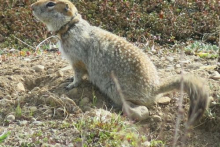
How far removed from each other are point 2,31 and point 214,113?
21.2ft

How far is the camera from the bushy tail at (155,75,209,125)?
200 inches

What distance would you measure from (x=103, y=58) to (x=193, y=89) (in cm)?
138

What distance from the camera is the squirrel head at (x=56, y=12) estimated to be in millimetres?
6223

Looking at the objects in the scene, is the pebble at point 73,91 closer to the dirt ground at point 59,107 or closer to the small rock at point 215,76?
the dirt ground at point 59,107

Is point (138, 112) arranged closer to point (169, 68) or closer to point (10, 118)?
point (169, 68)

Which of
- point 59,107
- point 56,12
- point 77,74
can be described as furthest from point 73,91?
point 56,12

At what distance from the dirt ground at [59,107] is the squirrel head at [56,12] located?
0.80m

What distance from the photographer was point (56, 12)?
6.25 metres

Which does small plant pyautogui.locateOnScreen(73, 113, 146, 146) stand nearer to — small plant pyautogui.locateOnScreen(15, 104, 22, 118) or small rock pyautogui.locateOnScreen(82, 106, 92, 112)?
small rock pyautogui.locateOnScreen(82, 106, 92, 112)

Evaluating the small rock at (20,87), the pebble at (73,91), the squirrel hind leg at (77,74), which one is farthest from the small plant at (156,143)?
the small rock at (20,87)

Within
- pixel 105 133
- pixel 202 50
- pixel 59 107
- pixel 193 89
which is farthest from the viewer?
pixel 202 50

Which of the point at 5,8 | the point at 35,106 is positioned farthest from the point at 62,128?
the point at 5,8

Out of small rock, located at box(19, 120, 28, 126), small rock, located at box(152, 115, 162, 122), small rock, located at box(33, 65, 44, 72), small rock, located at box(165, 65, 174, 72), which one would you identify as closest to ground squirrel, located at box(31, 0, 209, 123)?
small rock, located at box(152, 115, 162, 122)

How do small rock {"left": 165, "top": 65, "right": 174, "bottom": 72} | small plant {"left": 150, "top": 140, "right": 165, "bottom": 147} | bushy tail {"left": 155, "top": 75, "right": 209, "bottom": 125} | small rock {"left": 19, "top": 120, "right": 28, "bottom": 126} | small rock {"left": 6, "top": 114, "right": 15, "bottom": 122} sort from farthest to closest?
small rock {"left": 165, "top": 65, "right": 174, "bottom": 72} → small rock {"left": 6, "top": 114, "right": 15, "bottom": 122} → small rock {"left": 19, "top": 120, "right": 28, "bottom": 126} → small plant {"left": 150, "top": 140, "right": 165, "bottom": 147} → bushy tail {"left": 155, "top": 75, "right": 209, "bottom": 125}
